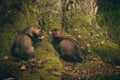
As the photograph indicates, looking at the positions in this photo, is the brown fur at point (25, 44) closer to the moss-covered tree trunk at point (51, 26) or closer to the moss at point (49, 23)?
the moss-covered tree trunk at point (51, 26)

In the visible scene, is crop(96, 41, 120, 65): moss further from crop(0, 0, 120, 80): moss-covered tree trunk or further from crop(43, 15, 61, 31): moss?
crop(43, 15, 61, 31): moss

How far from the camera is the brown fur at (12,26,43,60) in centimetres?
1053

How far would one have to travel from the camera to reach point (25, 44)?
10.6 meters

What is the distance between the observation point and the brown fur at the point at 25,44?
10531 mm

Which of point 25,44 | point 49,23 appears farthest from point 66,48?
point 25,44

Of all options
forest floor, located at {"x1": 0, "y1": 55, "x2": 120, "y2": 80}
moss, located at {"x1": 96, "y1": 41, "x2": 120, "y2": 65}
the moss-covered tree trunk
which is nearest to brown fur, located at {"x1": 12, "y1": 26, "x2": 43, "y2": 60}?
the moss-covered tree trunk

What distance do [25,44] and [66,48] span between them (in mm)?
1356

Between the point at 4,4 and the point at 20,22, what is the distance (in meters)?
0.80

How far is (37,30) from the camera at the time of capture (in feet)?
35.8

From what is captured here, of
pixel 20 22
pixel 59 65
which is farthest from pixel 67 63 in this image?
pixel 20 22

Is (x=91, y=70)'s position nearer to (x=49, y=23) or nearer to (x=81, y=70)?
(x=81, y=70)

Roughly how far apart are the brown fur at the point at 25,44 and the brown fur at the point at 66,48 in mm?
721

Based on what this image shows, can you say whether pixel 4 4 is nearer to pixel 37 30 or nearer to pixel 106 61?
pixel 37 30

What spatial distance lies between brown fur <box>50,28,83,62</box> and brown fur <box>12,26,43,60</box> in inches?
28.4
